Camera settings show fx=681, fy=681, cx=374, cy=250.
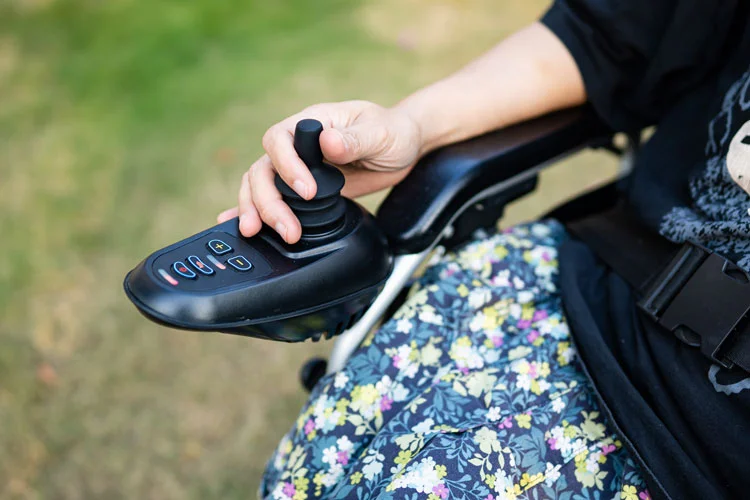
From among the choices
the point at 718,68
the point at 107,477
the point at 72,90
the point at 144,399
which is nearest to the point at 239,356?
the point at 144,399

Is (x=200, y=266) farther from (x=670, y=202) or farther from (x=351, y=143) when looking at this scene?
(x=670, y=202)

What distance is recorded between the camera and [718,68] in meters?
0.88

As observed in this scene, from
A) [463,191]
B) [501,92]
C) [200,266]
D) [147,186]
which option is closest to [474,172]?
[463,191]

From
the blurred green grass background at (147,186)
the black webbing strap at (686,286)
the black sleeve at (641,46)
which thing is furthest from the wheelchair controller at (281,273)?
the blurred green grass background at (147,186)

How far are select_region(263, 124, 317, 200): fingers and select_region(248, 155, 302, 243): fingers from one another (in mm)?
22

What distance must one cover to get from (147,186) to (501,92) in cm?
160

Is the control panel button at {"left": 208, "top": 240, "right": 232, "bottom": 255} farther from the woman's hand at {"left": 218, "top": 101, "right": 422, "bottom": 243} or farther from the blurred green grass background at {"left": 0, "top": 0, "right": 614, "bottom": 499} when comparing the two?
the blurred green grass background at {"left": 0, "top": 0, "right": 614, "bottom": 499}

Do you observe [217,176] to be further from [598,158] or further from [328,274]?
[328,274]

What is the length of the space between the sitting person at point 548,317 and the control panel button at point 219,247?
0.09 feet

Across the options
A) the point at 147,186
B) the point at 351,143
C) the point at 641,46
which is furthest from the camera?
the point at 147,186

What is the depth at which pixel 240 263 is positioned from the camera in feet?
2.21

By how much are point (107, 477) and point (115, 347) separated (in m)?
0.37

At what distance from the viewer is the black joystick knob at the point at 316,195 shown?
2.25 ft

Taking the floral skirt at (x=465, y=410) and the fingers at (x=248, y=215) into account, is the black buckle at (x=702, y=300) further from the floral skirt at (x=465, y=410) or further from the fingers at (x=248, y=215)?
the fingers at (x=248, y=215)
